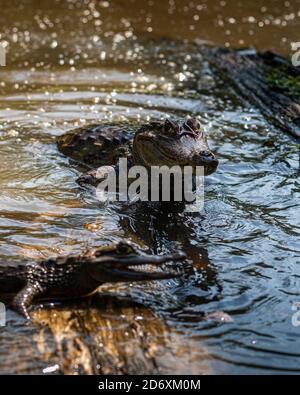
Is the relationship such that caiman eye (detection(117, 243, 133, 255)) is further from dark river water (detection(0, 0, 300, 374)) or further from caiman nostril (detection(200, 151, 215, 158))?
caiman nostril (detection(200, 151, 215, 158))

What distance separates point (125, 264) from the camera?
4.33 meters

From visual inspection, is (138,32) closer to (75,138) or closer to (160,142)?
(75,138)

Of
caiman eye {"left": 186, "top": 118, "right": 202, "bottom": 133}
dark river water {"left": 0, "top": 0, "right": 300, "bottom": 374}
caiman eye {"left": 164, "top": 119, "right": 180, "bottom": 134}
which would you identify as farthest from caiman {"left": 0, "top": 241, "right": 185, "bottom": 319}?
caiman eye {"left": 186, "top": 118, "right": 202, "bottom": 133}

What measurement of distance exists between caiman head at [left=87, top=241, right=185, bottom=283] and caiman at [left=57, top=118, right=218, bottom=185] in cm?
175

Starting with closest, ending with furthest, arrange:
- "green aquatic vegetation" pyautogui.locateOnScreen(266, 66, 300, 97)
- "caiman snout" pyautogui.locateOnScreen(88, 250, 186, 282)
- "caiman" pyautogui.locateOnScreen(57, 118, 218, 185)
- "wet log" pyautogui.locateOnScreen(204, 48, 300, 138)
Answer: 1. "caiman snout" pyautogui.locateOnScreen(88, 250, 186, 282)
2. "caiman" pyautogui.locateOnScreen(57, 118, 218, 185)
3. "wet log" pyautogui.locateOnScreen(204, 48, 300, 138)
4. "green aquatic vegetation" pyautogui.locateOnScreen(266, 66, 300, 97)

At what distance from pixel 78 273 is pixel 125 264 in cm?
39

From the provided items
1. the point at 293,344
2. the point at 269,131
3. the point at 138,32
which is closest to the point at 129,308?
the point at 293,344

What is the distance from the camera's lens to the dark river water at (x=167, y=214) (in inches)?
162

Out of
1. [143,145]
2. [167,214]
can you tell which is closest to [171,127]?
[143,145]

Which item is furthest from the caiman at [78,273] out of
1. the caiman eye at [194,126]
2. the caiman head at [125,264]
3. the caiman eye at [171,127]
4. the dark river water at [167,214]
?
the caiman eye at [194,126]

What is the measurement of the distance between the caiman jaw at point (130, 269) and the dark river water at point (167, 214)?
204 mm

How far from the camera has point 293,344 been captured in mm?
3998

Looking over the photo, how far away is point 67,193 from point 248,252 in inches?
86.3

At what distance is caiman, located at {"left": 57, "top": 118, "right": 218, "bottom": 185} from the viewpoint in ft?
19.6
